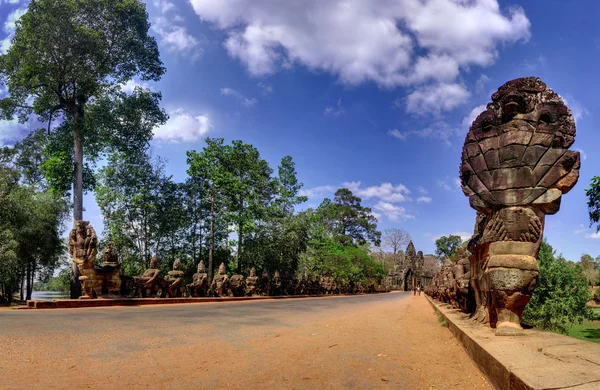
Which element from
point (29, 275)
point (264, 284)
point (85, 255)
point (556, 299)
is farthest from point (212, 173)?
point (556, 299)

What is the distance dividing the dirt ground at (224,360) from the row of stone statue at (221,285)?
8.67m

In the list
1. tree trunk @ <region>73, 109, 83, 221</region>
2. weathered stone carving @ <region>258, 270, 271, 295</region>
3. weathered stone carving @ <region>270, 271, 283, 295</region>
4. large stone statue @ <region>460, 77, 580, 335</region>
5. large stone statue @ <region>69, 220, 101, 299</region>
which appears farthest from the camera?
weathered stone carving @ <region>270, 271, 283, 295</region>

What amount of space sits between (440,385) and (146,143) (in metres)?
22.7

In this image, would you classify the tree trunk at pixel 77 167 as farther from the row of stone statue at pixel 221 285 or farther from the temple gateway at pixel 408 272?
the temple gateway at pixel 408 272

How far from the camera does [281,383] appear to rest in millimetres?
3430

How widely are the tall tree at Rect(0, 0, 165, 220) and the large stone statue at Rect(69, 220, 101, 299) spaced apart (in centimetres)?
687

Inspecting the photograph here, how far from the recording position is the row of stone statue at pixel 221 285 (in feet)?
48.9

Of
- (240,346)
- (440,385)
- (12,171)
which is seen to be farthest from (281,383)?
(12,171)

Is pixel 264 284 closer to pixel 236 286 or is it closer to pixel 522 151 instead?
pixel 236 286

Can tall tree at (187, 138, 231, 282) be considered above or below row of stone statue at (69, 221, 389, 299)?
above

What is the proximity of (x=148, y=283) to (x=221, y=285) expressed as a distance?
5.63 metres

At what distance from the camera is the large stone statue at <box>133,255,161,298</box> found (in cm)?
1421

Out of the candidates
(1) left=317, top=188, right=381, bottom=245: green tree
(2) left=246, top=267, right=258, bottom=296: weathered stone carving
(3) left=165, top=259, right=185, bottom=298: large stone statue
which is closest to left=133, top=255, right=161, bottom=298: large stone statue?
(3) left=165, top=259, right=185, bottom=298: large stone statue

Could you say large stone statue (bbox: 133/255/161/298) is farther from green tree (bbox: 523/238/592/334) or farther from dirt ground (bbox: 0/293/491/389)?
green tree (bbox: 523/238/592/334)
